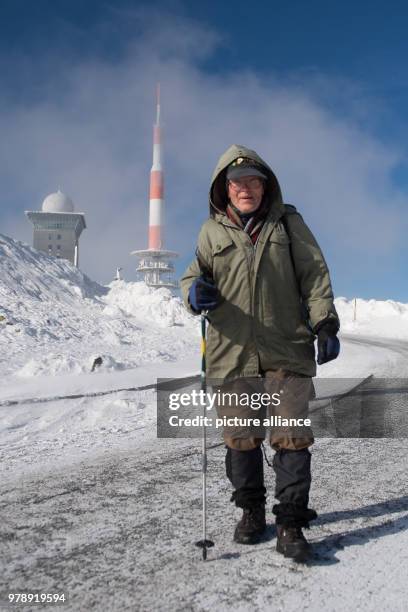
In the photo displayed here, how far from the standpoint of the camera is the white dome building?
261ft

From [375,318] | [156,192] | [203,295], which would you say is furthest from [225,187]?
[156,192]

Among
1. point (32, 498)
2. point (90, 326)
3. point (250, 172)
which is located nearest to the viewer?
point (250, 172)

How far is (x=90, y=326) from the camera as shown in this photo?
17.6 m

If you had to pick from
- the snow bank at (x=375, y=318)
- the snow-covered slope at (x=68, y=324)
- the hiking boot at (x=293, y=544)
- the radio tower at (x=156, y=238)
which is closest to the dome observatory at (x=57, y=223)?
the radio tower at (x=156, y=238)

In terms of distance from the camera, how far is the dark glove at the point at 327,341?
218cm

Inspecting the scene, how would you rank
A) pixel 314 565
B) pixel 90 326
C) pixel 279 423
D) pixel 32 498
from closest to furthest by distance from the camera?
pixel 314 565
pixel 279 423
pixel 32 498
pixel 90 326

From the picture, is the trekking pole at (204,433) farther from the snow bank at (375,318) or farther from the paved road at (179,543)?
the snow bank at (375,318)

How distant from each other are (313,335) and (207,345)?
20.3 inches

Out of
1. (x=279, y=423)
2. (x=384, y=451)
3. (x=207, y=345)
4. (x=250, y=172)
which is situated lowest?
(x=384, y=451)

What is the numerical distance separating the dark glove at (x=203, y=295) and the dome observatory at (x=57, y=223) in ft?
265

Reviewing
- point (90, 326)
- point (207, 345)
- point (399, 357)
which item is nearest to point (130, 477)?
point (207, 345)

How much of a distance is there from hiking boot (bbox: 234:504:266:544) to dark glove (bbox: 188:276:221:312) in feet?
3.10

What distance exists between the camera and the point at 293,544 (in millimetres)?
2051

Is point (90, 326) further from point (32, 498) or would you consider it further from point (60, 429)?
point (32, 498)
